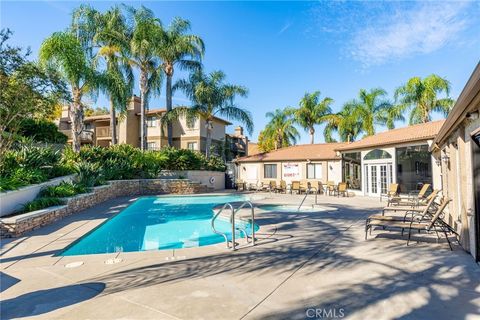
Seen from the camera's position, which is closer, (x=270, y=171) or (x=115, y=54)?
(x=115, y=54)

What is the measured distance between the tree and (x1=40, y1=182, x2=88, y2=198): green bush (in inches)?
74.4

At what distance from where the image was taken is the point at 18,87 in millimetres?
10484

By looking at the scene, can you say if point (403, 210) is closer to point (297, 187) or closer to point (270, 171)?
point (297, 187)

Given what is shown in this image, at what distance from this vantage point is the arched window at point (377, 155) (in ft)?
60.1

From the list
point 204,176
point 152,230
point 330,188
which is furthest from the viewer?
point 204,176

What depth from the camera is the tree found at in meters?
10.1

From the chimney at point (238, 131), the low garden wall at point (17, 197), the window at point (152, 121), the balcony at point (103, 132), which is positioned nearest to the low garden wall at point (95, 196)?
the low garden wall at point (17, 197)

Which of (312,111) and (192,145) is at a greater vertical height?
(312,111)

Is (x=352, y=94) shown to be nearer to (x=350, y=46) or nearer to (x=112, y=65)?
(x=350, y=46)

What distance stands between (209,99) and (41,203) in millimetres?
17153

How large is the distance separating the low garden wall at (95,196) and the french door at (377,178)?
12523 mm

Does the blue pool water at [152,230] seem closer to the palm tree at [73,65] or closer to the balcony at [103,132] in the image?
the palm tree at [73,65]

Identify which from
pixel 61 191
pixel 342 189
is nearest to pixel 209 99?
pixel 342 189

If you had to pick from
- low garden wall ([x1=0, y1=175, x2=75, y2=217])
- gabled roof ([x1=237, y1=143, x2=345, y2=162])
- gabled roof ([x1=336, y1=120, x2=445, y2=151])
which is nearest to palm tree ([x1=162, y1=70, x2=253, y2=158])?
gabled roof ([x1=237, y1=143, x2=345, y2=162])
